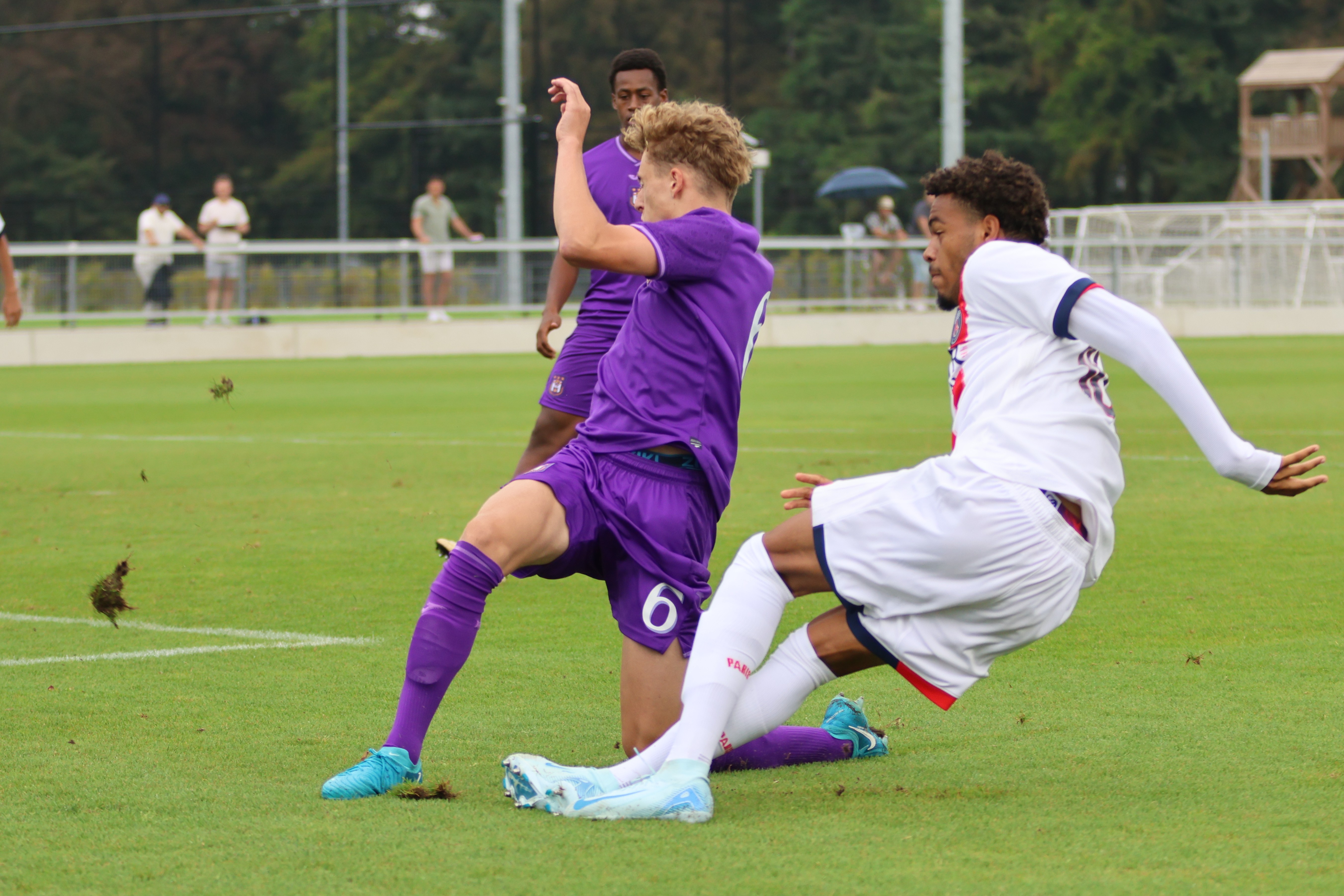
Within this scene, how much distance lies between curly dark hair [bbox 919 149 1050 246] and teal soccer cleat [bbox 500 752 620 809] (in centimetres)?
146

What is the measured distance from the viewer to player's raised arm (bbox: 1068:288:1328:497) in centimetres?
376

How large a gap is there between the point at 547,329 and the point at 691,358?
2968 millimetres

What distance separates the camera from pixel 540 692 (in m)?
5.34

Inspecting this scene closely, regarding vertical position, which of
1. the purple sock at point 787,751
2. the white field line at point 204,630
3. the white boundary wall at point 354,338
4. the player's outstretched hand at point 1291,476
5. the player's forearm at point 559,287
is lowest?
the white field line at point 204,630

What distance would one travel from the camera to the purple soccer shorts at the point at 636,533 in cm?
432

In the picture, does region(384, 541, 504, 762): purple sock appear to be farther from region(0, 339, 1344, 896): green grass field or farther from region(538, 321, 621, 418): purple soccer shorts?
region(538, 321, 621, 418): purple soccer shorts

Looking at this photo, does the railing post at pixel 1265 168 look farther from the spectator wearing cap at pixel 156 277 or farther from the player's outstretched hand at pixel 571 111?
the player's outstretched hand at pixel 571 111

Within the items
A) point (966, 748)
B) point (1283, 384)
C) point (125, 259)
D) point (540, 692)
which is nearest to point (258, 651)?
point (540, 692)

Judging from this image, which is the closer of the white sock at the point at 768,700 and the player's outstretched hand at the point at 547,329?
the white sock at the point at 768,700

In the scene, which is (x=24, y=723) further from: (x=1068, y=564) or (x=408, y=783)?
(x=1068, y=564)

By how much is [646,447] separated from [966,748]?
3.59 ft

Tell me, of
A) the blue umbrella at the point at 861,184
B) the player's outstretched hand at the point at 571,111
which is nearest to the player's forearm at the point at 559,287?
the player's outstretched hand at the point at 571,111

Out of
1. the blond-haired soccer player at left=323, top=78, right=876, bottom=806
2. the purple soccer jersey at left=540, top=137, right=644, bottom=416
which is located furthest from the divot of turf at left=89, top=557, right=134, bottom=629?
the blond-haired soccer player at left=323, top=78, right=876, bottom=806

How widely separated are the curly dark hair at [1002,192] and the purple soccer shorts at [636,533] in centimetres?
87
